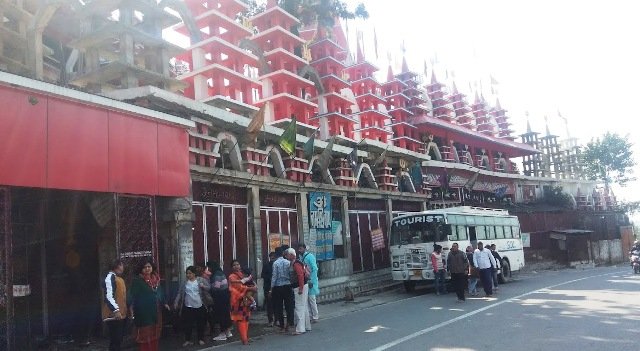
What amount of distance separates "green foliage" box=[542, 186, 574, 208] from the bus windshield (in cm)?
3034

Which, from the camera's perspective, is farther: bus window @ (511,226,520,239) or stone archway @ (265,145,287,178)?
bus window @ (511,226,520,239)

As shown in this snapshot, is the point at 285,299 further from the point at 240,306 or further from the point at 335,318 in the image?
the point at 335,318

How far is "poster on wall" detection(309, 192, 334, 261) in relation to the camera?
60.8 feet

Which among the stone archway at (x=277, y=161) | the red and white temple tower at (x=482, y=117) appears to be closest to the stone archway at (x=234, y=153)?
the stone archway at (x=277, y=161)

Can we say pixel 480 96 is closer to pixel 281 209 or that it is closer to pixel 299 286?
pixel 281 209

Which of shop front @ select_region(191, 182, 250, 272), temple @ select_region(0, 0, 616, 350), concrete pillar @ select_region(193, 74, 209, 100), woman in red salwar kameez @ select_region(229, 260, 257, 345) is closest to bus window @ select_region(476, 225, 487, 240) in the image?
temple @ select_region(0, 0, 616, 350)

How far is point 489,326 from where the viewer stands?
8.92 m

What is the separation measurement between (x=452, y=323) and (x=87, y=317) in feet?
25.3

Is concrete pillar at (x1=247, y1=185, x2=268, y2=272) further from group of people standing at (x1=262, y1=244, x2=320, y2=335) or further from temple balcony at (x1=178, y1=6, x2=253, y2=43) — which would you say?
temple balcony at (x1=178, y1=6, x2=253, y2=43)

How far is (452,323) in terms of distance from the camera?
9531 mm

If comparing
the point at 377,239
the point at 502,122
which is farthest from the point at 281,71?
the point at 502,122

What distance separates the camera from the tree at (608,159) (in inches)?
1927

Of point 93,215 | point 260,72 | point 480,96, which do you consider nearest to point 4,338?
point 93,215

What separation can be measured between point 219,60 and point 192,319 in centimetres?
1288
